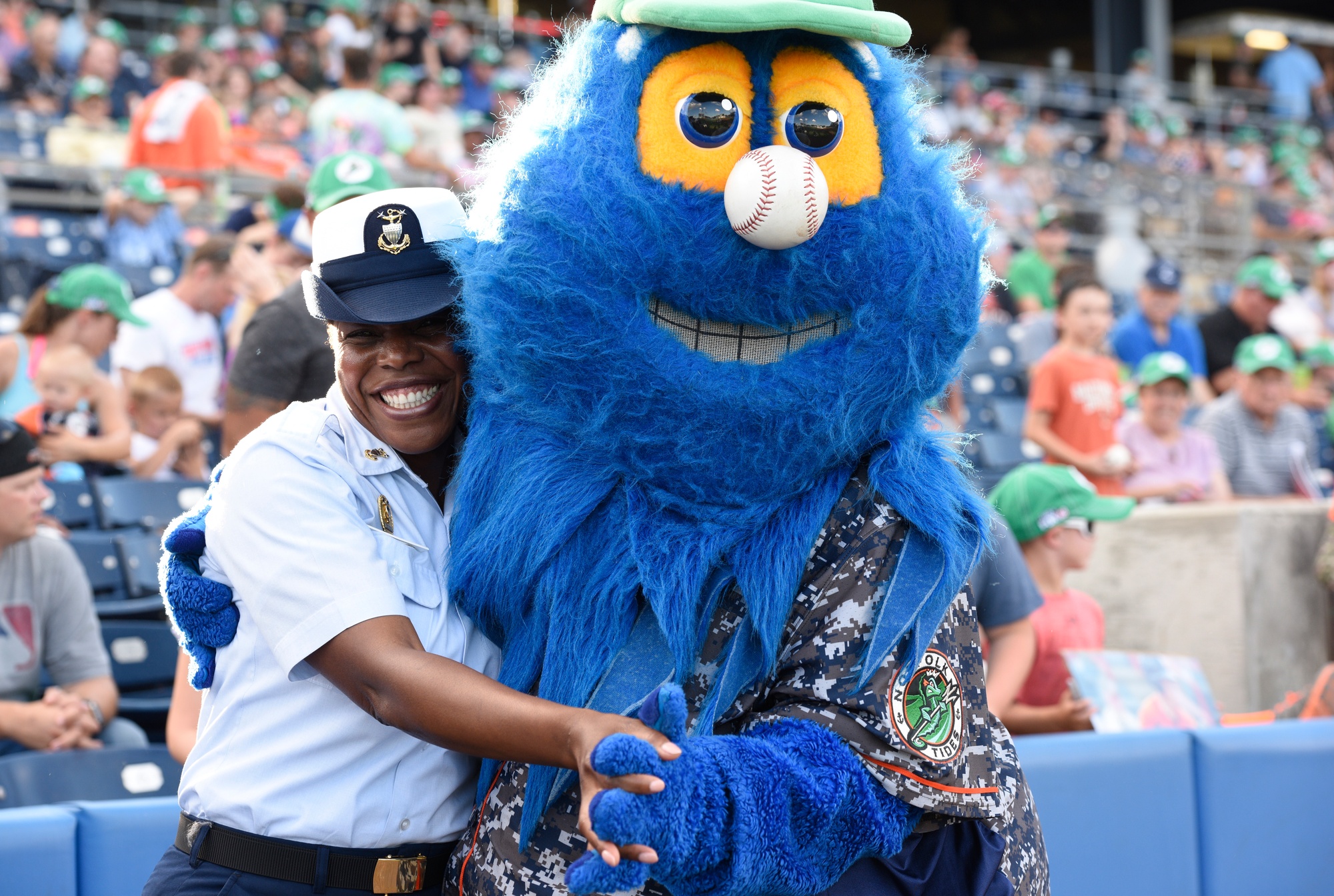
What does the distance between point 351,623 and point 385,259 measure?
20.6 inches

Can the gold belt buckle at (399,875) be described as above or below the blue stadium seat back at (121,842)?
above

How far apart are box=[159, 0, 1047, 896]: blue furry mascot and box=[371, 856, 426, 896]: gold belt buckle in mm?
113

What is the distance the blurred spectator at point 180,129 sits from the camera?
740 cm

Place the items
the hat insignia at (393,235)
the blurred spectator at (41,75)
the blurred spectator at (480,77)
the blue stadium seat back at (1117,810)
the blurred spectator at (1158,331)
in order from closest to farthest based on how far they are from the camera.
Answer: the hat insignia at (393,235) < the blue stadium seat back at (1117,810) < the blurred spectator at (1158,331) < the blurred spectator at (41,75) < the blurred spectator at (480,77)

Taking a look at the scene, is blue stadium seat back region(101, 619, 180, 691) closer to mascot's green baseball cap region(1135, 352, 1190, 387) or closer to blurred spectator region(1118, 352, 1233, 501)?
blurred spectator region(1118, 352, 1233, 501)

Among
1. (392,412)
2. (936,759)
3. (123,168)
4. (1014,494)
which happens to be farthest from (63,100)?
(936,759)

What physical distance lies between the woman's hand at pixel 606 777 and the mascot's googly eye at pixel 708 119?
0.70 m

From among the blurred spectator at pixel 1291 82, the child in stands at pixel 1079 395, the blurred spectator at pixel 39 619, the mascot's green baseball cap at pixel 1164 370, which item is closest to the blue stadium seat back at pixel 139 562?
the blurred spectator at pixel 39 619

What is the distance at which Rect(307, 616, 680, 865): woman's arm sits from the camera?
4.52ft

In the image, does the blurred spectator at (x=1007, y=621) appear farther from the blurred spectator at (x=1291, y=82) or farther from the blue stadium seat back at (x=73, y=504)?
the blurred spectator at (x=1291, y=82)

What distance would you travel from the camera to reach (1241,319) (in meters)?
8.53

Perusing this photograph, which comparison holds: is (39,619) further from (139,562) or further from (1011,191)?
(1011,191)

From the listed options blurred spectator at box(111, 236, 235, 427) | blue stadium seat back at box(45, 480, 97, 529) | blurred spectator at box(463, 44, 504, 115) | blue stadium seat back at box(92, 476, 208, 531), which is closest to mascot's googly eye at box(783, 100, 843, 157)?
blue stadium seat back at box(92, 476, 208, 531)

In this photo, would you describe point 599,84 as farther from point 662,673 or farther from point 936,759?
point 936,759
